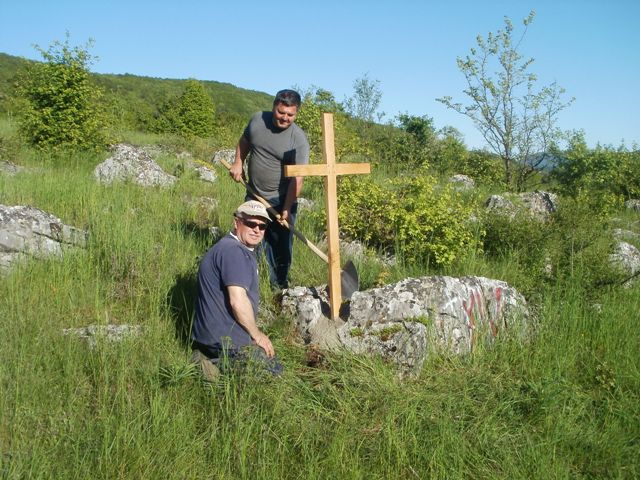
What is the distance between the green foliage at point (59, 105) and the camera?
9516 mm

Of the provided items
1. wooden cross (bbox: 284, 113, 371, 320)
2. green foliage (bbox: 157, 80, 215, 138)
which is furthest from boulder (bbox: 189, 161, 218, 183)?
green foliage (bbox: 157, 80, 215, 138)

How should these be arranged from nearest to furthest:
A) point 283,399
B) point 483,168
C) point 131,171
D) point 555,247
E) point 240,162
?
point 283,399 < point 240,162 < point 555,247 < point 131,171 < point 483,168

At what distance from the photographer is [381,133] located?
1320cm

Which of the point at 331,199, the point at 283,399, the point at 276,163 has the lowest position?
the point at 283,399

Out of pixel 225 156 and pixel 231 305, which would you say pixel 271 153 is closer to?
pixel 231 305

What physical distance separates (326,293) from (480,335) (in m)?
1.32

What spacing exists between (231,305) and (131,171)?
5.29m

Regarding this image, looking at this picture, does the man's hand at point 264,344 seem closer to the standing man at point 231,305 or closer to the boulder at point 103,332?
the standing man at point 231,305

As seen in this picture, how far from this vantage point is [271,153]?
4.93 metres

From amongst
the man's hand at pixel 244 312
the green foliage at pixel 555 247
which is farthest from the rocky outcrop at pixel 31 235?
the green foliage at pixel 555 247

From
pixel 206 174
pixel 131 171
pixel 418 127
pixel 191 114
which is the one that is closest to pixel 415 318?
pixel 131 171

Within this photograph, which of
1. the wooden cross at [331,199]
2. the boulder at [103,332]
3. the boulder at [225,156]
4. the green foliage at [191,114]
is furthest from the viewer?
the green foliage at [191,114]

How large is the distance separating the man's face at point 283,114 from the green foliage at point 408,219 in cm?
166

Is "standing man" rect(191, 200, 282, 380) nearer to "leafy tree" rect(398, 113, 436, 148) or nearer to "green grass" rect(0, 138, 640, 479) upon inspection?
"green grass" rect(0, 138, 640, 479)
